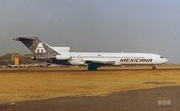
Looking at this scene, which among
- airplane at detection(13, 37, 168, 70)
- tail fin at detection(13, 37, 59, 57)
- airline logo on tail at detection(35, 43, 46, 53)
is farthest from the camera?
airline logo on tail at detection(35, 43, 46, 53)

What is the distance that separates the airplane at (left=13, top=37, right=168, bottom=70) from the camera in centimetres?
4494

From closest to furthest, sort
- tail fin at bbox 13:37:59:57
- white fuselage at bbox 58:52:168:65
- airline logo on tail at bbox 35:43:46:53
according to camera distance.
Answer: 1. tail fin at bbox 13:37:59:57
2. airline logo on tail at bbox 35:43:46:53
3. white fuselage at bbox 58:52:168:65

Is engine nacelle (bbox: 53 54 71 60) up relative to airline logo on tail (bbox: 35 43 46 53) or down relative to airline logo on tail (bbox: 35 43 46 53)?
down

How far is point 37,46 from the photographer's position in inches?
1774

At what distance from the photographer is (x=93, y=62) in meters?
45.6

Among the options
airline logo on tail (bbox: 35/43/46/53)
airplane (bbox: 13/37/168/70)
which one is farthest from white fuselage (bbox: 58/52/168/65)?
airline logo on tail (bbox: 35/43/46/53)

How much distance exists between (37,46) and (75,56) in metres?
6.98

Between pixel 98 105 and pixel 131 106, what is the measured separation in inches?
51.3

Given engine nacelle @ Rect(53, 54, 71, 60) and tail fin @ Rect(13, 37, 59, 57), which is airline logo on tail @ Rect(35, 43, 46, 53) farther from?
engine nacelle @ Rect(53, 54, 71, 60)

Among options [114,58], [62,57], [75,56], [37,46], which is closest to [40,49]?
[37,46]

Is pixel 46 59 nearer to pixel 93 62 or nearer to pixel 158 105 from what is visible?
pixel 93 62

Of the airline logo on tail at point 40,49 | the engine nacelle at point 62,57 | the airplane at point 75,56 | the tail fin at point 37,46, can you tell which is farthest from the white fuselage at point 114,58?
the airline logo on tail at point 40,49

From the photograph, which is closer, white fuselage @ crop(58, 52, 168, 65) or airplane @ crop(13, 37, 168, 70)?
airplane @ crop(13, 37, 168, 70)

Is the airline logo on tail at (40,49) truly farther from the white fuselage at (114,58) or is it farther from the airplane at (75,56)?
the white fuselage at (114,58)
